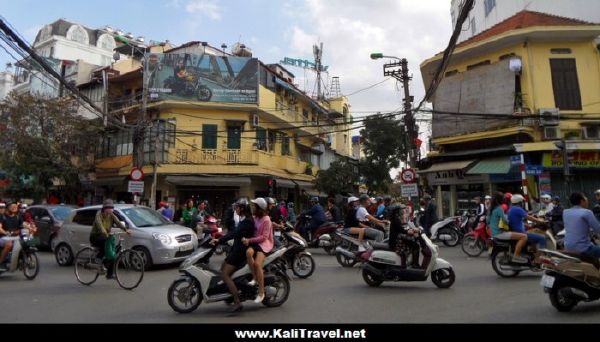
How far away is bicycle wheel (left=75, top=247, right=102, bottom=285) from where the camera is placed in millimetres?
8461

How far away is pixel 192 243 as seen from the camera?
35.0 feet

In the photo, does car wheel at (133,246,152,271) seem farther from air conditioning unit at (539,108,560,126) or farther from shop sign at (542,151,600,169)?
air conditioning unit at (539,108,560,126)

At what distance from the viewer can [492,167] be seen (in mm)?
19484

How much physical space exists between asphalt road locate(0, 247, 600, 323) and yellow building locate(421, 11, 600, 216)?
11.6 m

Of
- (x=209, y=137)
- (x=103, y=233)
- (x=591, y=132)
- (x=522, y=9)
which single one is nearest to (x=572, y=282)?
(x=103, y=233)

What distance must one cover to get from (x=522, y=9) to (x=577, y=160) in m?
11.6

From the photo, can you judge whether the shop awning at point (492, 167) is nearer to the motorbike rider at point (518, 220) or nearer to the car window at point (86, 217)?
the motorbike rider at point (518, 220)

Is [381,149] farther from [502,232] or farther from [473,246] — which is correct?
[502,232]

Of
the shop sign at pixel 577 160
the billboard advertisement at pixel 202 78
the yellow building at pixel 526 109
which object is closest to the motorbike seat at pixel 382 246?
the yellow building at pixel 526 109

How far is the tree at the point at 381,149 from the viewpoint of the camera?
1062 inches

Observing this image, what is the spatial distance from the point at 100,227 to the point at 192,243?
108 inches

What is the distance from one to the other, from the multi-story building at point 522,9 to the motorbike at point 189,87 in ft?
48.9

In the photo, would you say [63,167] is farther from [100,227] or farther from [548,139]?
[548,139]

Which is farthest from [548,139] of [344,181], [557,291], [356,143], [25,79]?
[25,79]
